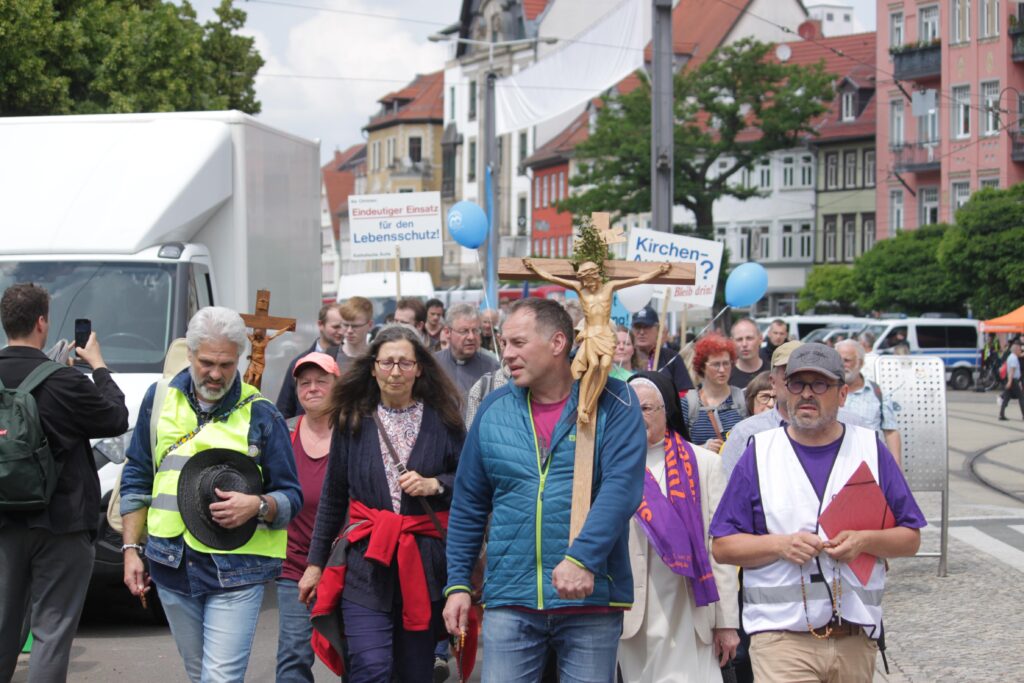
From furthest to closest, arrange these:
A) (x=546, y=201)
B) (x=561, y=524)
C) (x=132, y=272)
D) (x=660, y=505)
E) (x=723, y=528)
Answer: (x=546, y=201), (x=132, y=272), (x=660, y=505), (x=723, y=528), (x=561, y=524)

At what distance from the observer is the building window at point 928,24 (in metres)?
60.2

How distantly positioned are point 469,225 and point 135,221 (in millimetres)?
4794

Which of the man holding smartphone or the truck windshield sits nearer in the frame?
the man holding smartphone

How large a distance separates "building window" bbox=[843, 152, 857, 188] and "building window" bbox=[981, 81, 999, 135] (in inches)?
484

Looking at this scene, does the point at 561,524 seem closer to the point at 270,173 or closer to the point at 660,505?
the point at 660,505

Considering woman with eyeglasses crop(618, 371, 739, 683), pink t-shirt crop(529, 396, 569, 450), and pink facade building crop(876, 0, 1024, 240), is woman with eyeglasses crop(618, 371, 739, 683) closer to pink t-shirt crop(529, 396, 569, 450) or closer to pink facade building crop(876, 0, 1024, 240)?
pink t-shirt crop(529, 396, 569, 450)

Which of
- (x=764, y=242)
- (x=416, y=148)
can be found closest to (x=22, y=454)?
(x=764, y=242)

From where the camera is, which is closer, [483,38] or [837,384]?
[837,384]

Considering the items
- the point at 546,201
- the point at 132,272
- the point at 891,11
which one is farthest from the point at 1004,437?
the point at 546,201

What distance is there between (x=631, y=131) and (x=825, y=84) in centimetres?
737

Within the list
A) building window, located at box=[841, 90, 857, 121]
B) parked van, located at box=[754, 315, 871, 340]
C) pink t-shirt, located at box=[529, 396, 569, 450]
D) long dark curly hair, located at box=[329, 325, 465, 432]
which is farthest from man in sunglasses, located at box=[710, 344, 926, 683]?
building window, located at box=[841, 90, 857, 121]

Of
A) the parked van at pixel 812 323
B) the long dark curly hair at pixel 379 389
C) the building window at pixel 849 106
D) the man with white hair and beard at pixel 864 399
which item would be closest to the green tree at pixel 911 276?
the parked van at pixel 812 323

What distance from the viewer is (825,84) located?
58.2 meters

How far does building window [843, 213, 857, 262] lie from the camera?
230ft
